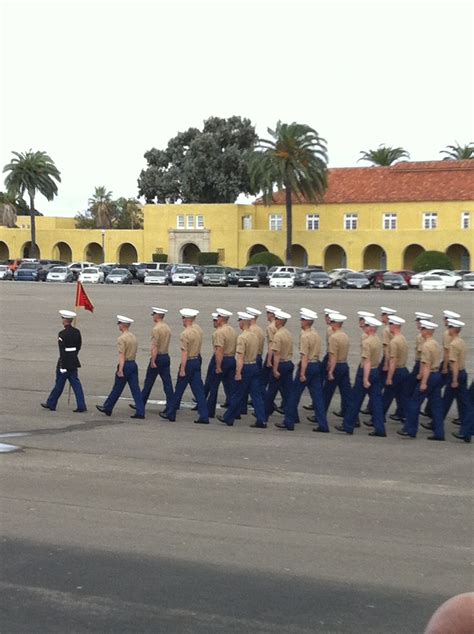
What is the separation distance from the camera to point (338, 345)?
14953 millimetres

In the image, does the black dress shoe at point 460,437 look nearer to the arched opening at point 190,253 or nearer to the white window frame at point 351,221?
the white window frame at point 351,221

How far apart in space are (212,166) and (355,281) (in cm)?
3636

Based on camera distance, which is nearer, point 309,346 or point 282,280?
point 309,346

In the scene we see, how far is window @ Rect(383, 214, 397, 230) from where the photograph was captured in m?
71.9

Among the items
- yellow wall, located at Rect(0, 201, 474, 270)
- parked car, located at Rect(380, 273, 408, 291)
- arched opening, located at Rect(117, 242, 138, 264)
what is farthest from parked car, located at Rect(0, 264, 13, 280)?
parked car, located at Rect(380, 273, 408, 291)

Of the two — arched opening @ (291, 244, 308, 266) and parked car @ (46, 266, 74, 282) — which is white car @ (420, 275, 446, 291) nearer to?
arched opening @ (291, 244, 308, 266)

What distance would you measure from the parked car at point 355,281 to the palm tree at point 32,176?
104 ft

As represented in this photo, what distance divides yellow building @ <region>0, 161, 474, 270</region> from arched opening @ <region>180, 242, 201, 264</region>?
8 cm

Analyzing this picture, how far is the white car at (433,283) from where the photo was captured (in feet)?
185

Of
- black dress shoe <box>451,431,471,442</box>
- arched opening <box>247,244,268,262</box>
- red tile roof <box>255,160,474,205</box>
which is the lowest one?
black dress shoe <box>451,431,471,442</box>

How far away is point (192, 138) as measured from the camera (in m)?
97.1

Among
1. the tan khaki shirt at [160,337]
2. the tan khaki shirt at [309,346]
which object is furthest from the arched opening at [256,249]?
the tan khaki shirt at [309,346]

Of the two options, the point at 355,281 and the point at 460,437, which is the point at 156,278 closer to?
the point at 355,281

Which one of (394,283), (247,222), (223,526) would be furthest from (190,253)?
(223,526)
